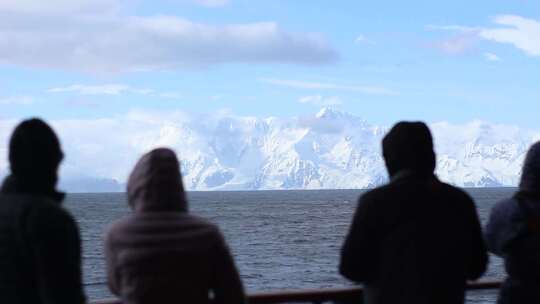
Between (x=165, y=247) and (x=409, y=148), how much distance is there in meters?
1.05

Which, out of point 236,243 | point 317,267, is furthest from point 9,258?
point 236,243

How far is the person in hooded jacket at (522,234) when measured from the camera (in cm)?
389

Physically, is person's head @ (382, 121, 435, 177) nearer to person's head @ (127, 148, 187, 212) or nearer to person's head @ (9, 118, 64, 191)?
person's head @ (127, 148, 187, 212)


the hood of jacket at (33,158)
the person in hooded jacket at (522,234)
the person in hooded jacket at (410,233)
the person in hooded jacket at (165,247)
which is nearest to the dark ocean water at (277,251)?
the person in hooded jacket at (522,234)

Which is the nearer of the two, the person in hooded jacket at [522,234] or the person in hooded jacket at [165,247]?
the person in hooded jacket at [165,247]

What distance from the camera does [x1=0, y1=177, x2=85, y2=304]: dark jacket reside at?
2879 mm

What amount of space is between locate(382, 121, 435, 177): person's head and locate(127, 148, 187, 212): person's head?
2.96ft

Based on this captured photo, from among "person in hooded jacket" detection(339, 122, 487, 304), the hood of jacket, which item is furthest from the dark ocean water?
the hood of jacket

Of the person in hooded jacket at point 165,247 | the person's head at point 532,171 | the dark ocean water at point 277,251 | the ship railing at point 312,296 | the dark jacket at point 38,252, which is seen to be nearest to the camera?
the dark jacket at point 38,252

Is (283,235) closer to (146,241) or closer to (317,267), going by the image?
(317,267)

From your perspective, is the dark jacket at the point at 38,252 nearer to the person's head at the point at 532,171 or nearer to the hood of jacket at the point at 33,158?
the hood of jacket at the point at 33,158

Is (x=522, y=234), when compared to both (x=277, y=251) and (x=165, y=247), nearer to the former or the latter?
(x=165, y=247)

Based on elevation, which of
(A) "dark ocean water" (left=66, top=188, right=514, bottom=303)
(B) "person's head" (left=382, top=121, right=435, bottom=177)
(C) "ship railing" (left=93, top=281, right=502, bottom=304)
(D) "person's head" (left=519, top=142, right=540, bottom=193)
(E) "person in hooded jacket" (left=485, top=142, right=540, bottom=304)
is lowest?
(A) "dark ocean water" (left=66, top=188, right=514, bottom=303)

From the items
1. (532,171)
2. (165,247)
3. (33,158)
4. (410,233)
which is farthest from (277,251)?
(33,158)
